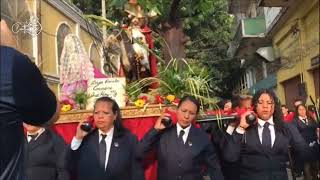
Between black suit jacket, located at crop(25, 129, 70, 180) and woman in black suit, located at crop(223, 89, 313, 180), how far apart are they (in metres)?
1.51

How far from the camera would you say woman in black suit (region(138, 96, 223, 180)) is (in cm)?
423

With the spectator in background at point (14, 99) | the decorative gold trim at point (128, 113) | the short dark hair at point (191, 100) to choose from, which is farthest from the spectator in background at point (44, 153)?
the spectator in background at point (14, 99)

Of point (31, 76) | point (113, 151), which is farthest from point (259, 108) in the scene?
point (31, 76)

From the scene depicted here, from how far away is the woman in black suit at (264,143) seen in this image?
4207 millimetres

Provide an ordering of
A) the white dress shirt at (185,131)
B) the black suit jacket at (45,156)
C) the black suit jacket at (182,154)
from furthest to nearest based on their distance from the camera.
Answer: the black suit jacket at (45,156), the white dress shirt at (185,131), the black suit jacket at (182,154)

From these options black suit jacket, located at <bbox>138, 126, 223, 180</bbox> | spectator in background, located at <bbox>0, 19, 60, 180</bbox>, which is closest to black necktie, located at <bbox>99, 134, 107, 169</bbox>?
black suit jacket, located at <bbox>138, 126, 223, 180</bbox>

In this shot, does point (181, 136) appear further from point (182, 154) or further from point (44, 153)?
point (44, 153)

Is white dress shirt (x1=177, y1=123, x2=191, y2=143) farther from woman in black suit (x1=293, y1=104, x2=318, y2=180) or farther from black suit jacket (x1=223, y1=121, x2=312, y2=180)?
woman in black suit (x1=293, y1=104, x2=318, y2=180)

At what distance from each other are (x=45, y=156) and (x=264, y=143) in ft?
6.43

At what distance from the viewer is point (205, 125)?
4.80m

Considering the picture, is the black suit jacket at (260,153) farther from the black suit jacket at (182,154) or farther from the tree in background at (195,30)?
the tree in background at (195,30)

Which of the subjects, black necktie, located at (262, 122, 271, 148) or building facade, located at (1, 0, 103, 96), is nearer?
black necktie, located at (262, 122, 271, 148)

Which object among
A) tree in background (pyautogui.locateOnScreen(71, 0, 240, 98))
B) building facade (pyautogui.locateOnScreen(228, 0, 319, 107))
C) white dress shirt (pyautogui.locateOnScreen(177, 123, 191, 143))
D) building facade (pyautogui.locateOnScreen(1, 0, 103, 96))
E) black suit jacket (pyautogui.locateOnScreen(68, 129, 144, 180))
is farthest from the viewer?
building facade (pyautogui.locateOnScreen(1, 0, 103, 96))

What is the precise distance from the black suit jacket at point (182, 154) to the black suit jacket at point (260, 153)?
0.53ft
